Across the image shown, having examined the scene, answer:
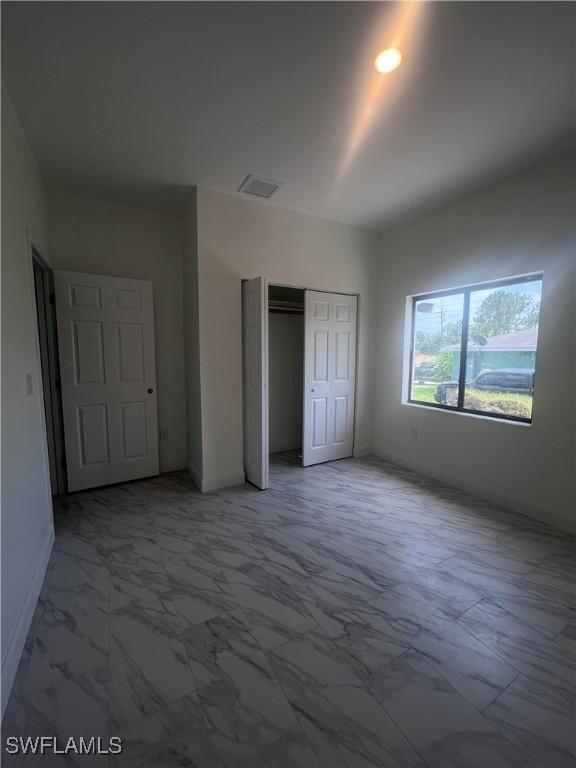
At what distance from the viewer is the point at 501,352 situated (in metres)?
2.96

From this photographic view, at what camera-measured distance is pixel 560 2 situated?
Answer: 1.40m

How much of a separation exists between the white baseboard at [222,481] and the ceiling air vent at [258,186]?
107 inches

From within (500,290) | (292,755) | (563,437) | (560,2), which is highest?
(560,2)

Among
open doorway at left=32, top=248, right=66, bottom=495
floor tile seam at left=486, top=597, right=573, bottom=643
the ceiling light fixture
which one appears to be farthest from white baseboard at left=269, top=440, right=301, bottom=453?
the ceiling light fixture

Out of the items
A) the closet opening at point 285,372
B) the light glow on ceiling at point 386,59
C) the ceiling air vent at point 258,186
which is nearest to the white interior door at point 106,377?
the ceiling air vent at point 258,186

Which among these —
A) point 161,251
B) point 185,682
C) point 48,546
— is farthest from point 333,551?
point 161,251

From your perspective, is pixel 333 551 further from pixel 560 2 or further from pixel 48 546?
pixel 560 2

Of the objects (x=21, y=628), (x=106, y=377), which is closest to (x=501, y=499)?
(x=21, y=628)

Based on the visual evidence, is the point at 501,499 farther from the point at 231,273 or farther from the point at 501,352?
the point at 231,273

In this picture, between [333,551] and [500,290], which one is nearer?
[333,551]

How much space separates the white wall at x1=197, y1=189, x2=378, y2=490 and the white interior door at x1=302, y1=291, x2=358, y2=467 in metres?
0.33

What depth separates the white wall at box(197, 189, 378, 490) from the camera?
307 centimetres

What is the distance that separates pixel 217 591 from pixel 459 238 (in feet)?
11.8

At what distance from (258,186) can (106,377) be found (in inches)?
91.3
